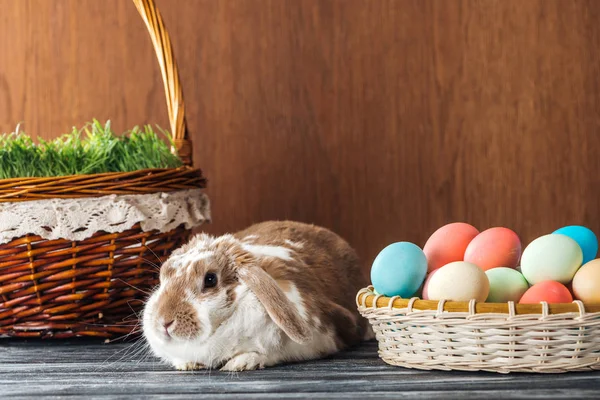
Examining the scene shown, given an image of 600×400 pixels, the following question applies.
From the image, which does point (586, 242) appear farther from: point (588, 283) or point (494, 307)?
point (494, 307)

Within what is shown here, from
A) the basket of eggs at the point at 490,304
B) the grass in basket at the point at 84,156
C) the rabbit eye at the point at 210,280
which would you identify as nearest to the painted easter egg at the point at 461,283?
the basket of eggs at the point at 490,304

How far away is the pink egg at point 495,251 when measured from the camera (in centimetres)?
122

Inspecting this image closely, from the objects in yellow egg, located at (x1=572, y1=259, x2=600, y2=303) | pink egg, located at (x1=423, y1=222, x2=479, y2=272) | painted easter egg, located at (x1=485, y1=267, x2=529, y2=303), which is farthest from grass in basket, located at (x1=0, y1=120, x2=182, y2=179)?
yellow egg, located at (x1=572, y1=259, x2=600, y2=303)

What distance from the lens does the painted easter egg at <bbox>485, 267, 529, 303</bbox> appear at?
116 centimetres

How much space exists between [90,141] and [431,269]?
2.57ft

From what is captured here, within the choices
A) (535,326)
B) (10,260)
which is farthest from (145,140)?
(535,326)

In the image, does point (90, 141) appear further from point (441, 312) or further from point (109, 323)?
point (441, 312)

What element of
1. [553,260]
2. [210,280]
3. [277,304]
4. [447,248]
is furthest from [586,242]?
[210,280]

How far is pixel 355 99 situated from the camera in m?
1.92

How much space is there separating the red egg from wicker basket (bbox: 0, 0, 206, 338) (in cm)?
76

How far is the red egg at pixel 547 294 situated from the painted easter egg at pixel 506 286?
3 centimetres

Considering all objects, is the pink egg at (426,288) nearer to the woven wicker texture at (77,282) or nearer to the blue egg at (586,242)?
the blue egg at (586,242)

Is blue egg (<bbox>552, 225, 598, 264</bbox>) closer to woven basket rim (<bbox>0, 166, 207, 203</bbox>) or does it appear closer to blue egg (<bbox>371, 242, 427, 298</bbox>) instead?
blue egg (<bbox>371, 242, 427, 298</bbox>)

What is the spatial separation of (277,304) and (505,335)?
1.15ft
